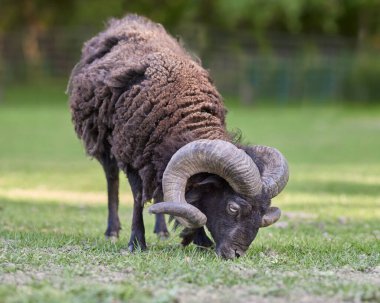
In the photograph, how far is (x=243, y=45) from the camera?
178 ft

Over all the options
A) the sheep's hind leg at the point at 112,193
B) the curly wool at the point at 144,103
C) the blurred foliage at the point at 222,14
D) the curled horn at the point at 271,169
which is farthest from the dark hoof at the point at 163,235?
the blurred foliage at the point at 222,14

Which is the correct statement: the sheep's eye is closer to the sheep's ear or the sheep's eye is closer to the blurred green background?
the sheep's ear

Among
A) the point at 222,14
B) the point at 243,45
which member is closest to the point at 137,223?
the point at 243,45

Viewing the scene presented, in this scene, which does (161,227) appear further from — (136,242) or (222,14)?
(222,14)

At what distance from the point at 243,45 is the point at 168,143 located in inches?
1763

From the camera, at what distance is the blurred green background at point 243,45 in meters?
51.1

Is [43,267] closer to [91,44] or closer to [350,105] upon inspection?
[91,44]

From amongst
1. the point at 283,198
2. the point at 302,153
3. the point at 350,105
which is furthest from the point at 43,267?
the point at 350,105

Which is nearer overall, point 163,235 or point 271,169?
point 271,169

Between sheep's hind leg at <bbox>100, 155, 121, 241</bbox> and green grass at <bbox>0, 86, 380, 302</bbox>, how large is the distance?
228 mm

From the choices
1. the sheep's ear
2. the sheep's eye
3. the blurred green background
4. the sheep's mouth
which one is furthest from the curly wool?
the blurred green background

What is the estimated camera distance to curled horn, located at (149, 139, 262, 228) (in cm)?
924

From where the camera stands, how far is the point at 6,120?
3884 cm

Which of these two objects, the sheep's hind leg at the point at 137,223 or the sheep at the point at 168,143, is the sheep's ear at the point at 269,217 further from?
the sheep's hind leg at the point at 137,223
